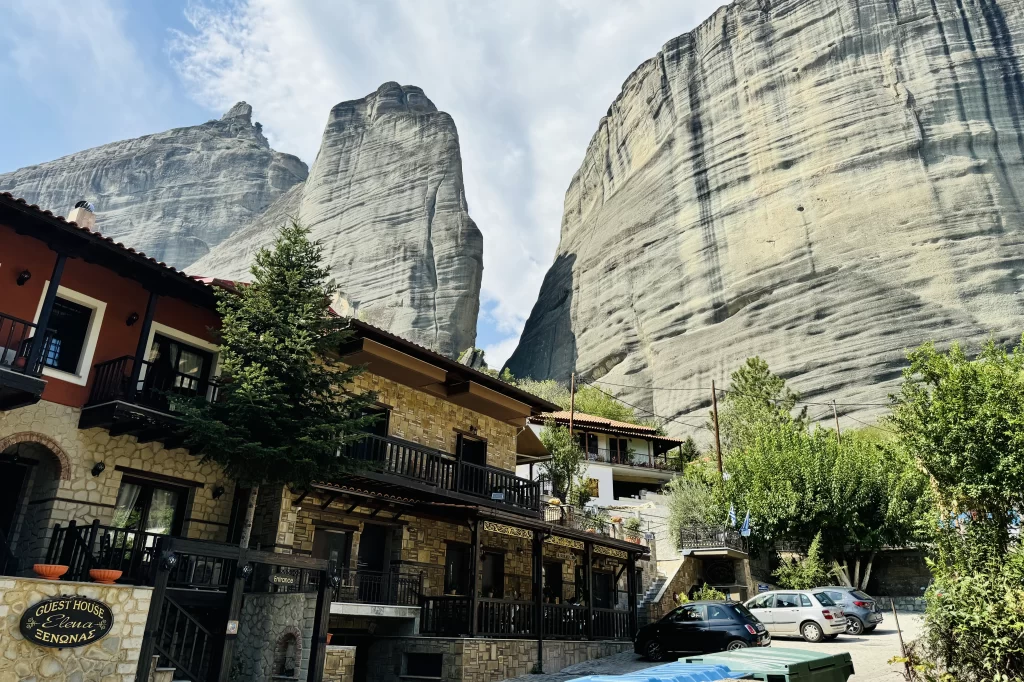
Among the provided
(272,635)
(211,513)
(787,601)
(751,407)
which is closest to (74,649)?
(272,635)

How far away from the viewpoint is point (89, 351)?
44.3ft

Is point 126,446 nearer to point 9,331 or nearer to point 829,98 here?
point 9,331

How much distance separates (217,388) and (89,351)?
2614 mm

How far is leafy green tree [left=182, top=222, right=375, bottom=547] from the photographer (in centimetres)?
1226

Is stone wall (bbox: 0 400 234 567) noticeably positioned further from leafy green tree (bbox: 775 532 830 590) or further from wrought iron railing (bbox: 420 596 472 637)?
leafy green tree (bbox: 775 532 830 590)

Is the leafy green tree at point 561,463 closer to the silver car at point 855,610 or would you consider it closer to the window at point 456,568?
the window at point 456,568

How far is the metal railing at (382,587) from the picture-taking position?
1493cm

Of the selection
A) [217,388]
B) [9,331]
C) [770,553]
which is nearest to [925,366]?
[770,553]

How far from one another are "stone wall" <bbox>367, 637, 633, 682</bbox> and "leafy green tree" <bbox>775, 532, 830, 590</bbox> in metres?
13.2

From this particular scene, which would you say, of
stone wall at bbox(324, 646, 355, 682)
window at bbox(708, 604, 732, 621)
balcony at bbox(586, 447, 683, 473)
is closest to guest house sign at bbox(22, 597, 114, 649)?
stone wall at bbox(324, 646, 355, 682)

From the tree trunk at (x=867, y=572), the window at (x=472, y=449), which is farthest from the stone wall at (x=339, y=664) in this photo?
the tree trunk at (x=867, y=572)

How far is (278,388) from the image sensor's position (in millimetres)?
12648

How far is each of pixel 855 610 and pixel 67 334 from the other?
20.2 meters

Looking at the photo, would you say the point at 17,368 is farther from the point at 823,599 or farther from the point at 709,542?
the point at 709,542
